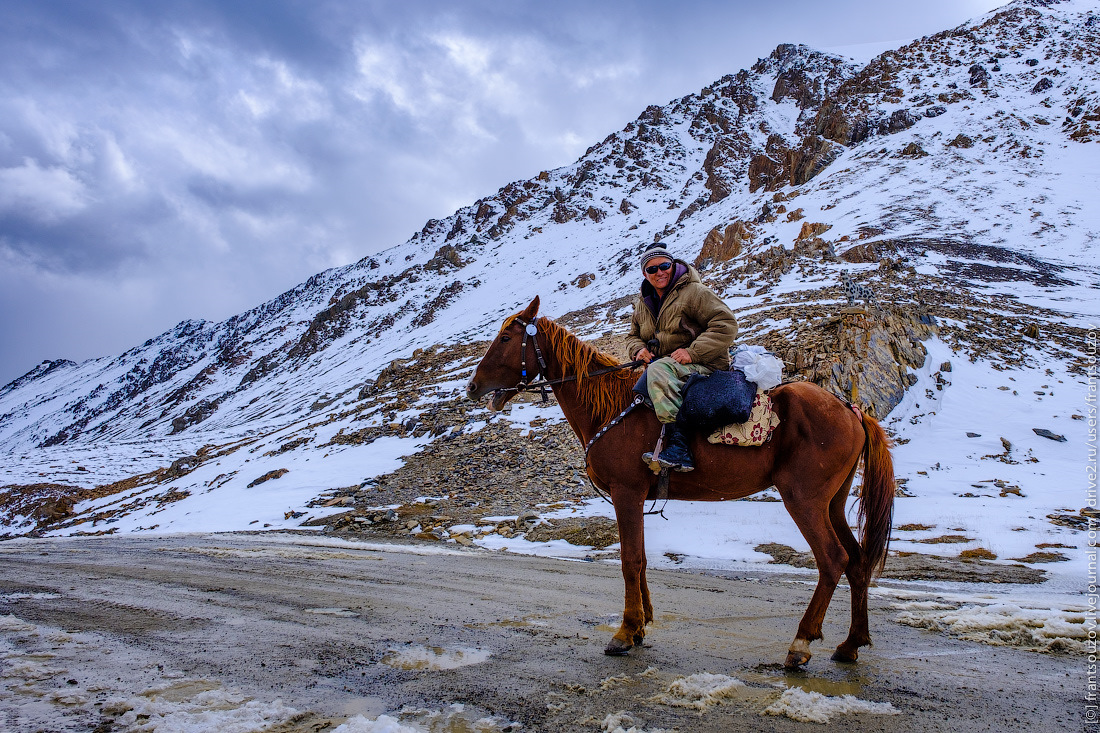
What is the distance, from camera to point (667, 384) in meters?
4.41

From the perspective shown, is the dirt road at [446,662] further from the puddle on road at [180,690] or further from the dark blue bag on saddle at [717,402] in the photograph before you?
the dark blue bag on saddle at [717,402]

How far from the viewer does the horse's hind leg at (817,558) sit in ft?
12.2

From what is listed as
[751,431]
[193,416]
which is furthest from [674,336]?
[193,416]

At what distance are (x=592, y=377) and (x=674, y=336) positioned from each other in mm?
795

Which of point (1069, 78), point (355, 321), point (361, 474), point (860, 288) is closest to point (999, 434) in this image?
point (860, 288)

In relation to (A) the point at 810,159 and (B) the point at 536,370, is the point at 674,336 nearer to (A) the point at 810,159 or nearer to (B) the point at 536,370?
(B) the point at 536,370

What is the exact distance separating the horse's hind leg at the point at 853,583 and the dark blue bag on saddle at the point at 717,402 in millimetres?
1017

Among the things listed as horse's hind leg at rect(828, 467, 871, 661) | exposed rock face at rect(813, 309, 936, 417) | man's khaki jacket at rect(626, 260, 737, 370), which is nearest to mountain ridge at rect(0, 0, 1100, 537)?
exposed rock face at rect(813, 309, 936, 417)

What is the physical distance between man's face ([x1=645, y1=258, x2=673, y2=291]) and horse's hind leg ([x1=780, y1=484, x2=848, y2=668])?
197 cm

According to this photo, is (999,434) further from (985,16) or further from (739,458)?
(985,16)

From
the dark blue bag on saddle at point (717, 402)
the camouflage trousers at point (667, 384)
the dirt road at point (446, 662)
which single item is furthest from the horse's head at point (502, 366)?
the dirt road at point (446, 662)

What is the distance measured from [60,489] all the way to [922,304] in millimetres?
37685

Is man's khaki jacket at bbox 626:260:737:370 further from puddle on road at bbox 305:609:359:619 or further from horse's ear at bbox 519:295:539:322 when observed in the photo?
puddle on road at bbox 305:609:359:619

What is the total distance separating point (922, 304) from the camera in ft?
67.6
